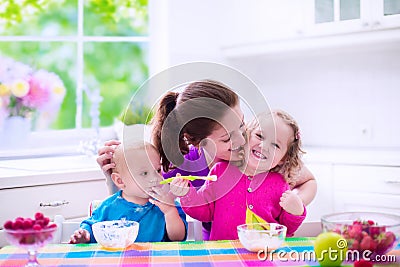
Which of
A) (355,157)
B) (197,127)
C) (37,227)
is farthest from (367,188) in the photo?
(37,227)

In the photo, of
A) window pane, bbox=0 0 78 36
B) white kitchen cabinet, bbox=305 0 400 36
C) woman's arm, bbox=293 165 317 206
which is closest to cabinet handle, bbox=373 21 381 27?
white kitchen cabinet, bbox=305 0 400 36

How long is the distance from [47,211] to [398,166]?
1.54 meters

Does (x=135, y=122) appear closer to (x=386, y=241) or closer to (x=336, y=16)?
(x=336, y=16)

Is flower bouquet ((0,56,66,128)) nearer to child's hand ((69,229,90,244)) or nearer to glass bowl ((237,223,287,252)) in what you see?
child's hand ((69,229,90,244))

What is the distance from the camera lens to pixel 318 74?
340cm

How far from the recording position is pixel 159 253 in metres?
1.38

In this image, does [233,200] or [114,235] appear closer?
[114,235]

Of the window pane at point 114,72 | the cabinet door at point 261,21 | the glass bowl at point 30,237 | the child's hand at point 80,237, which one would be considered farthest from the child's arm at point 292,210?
the window pane at point 114,72

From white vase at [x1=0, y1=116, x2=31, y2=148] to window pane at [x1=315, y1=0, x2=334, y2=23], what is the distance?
1590 mm

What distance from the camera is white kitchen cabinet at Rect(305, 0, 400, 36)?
2777mm

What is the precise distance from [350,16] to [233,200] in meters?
1.52

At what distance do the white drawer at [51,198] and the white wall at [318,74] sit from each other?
1040mm

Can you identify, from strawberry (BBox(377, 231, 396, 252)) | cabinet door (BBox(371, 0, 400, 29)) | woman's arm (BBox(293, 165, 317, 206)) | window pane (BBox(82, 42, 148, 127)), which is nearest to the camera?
strawberry (BBox(377, 231, 396, 252))

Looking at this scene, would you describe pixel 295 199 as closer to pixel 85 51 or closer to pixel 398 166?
pixel 398 166
